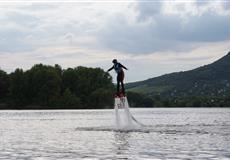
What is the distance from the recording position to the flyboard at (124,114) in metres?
35.7

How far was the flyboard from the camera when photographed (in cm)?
3569

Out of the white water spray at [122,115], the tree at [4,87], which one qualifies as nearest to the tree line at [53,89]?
the tree at [4,87]

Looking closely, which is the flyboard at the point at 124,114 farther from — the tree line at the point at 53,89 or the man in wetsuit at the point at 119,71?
the tree line at the point at 53,89

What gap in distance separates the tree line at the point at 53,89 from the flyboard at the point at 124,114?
120m

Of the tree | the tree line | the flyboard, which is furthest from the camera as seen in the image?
the tree

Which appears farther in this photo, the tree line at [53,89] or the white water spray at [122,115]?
the tree line at [53,89]

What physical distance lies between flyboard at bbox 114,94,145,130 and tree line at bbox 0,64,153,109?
120321 mm

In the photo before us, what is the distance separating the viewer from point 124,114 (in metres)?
37.6

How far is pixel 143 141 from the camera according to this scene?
28.2 m

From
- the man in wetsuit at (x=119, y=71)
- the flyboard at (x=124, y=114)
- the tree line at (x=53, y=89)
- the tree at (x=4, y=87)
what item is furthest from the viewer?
the tree at (x=4, y=87)

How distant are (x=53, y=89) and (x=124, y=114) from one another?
12798cm

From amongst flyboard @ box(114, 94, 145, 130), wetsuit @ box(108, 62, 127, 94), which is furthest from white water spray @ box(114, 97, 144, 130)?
wetsuit @ box(108, 62, 127, 94)

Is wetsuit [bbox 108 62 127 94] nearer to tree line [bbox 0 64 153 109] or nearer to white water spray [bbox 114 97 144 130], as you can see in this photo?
white water spray [bbox 114 97 144 130]

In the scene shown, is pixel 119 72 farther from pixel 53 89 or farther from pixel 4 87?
pixel 4 87
